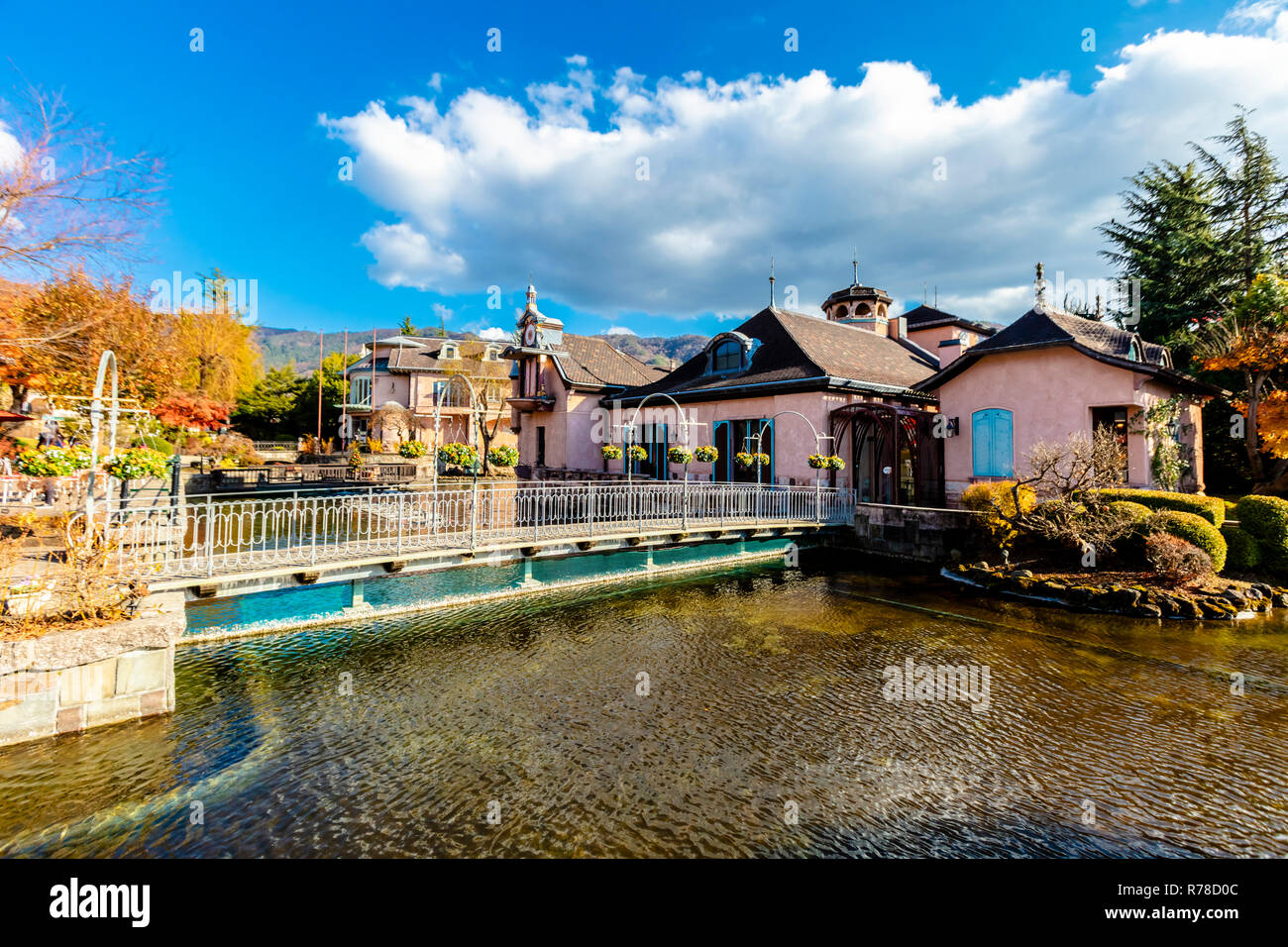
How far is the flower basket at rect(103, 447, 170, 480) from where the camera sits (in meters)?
8.19

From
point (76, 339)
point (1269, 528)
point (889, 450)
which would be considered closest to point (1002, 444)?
point (889, 450)

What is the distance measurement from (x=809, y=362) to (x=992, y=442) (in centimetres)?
601

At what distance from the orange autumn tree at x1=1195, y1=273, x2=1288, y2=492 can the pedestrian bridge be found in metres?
11.3

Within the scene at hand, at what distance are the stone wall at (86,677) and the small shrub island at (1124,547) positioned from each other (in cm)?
1486

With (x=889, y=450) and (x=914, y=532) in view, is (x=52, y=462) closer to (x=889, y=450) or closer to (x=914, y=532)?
(x=914, y=532)

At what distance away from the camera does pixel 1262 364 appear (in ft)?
53.7

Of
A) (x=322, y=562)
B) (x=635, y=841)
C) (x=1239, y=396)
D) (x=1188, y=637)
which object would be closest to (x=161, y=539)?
(x=322, y=562)

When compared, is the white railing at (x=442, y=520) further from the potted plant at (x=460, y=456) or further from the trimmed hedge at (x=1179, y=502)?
the trimmed hedge at (x=1179, y=502)

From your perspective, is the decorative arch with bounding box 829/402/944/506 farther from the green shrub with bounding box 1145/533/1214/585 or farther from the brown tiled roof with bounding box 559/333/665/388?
the brown tiled roof with bounding box 559/333/665/388

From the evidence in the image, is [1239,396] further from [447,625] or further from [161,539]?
[161,539]

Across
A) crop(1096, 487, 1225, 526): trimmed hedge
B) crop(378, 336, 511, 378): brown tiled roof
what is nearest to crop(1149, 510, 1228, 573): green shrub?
crop(1096, 487, 1225, 526): trimmed hedge

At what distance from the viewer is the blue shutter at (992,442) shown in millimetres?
17109

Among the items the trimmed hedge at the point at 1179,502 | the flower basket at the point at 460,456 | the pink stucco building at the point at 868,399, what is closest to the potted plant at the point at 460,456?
the flower basket at the point at 460,456
